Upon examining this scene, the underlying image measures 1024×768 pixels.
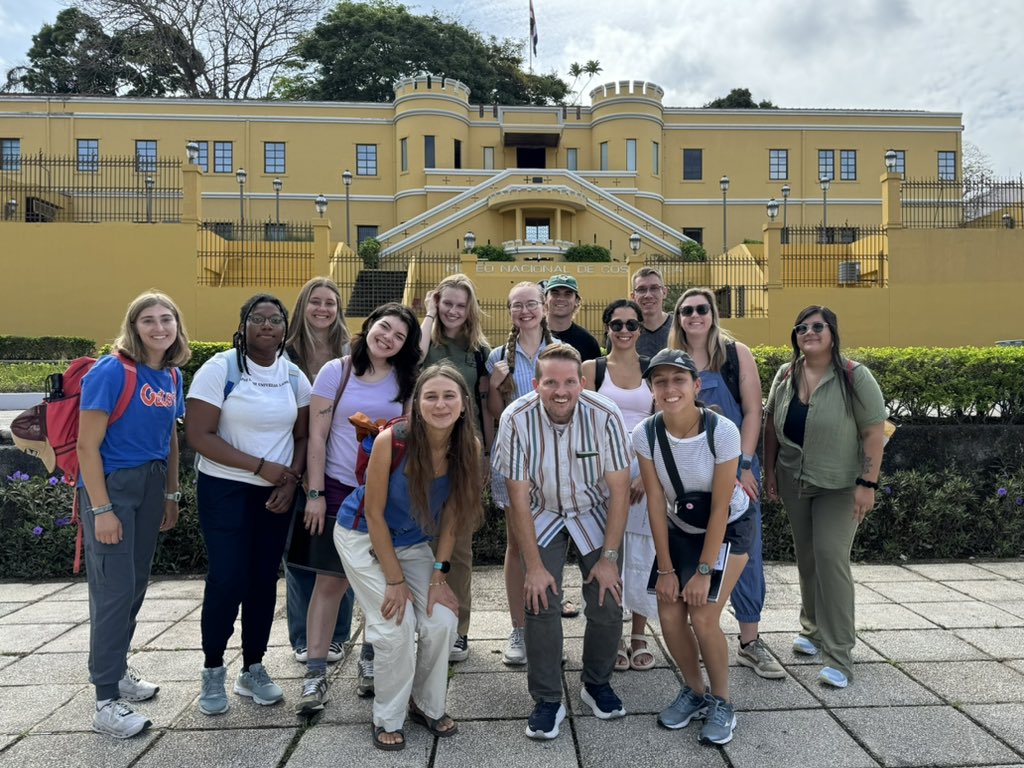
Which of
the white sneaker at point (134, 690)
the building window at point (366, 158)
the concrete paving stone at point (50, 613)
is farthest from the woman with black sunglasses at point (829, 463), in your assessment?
the building window at point (366, 158)

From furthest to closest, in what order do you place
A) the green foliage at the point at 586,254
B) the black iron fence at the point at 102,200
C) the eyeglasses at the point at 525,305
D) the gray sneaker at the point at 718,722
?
the green foliage at the point at 586,254
the black iron fence at the point at 102,200
the eyeglasses at the point at 525,305
the gray sneaker at the point at 718,722

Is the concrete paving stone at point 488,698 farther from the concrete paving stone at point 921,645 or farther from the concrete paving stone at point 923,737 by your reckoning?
the concrete paving stone at point 921,645

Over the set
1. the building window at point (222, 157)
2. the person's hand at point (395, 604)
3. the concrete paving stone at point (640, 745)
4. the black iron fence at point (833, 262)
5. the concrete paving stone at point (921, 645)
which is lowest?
the concrete paving stone at point (640, 745)

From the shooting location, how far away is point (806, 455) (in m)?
3.79

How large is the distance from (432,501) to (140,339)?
1.52 meters

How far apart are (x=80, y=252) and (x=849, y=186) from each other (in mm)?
33502

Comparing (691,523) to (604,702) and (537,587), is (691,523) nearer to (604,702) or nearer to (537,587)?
(537,587)

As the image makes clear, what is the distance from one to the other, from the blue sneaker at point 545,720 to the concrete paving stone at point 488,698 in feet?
0.55

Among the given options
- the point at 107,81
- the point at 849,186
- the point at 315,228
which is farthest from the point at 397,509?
the point at 107,81

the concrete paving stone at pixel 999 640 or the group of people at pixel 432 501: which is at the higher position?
the group of people at pixel 432 501

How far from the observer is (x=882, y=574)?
5.47m

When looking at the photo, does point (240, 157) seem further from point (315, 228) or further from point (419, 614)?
point (419, 614)

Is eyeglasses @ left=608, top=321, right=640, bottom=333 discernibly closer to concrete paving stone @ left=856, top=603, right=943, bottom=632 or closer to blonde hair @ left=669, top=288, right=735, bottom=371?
blonde hair @ left=669, top=288, right=735, bottom=371

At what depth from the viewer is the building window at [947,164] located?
1438 inches
